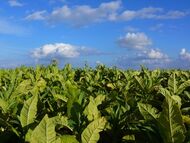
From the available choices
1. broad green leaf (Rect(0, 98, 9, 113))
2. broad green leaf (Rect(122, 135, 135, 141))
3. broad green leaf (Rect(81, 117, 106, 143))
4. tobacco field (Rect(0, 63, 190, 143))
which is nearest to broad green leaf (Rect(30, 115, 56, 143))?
tobacco field (Rect(0, 63, 190, 143))

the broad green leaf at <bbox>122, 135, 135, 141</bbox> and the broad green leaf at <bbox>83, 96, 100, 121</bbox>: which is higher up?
the broad green leaf at <bbox>83, 96, 100, 121</bbox>

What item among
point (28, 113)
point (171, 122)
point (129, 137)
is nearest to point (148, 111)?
point (129, 137)

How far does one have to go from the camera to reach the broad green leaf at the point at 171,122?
7.16 feet

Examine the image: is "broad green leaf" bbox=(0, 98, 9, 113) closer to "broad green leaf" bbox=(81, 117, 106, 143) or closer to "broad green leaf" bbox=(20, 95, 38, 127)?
"broad green leaf" bbox=(20, 95, 38, 127)

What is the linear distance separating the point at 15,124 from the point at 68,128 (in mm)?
388

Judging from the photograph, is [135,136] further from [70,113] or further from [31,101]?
[31,101]

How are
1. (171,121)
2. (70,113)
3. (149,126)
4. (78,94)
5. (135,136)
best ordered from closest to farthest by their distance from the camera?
1. (171,121)
2. (149,126)
3. (135,136)
4. (70,113)
5. (78,94)

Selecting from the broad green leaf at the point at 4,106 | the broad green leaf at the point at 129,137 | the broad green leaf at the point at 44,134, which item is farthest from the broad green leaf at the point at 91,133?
the broad green leaf at the point at 4,106

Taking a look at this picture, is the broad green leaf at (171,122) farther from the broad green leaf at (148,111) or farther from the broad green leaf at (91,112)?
the broad green leaf at (91,112)

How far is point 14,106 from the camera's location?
3.35 metres

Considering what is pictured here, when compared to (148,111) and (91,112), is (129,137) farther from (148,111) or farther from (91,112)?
(91,112)

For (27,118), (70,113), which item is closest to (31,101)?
(27,118)

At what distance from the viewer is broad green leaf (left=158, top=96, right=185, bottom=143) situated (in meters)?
2.18

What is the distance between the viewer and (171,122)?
220 cm
